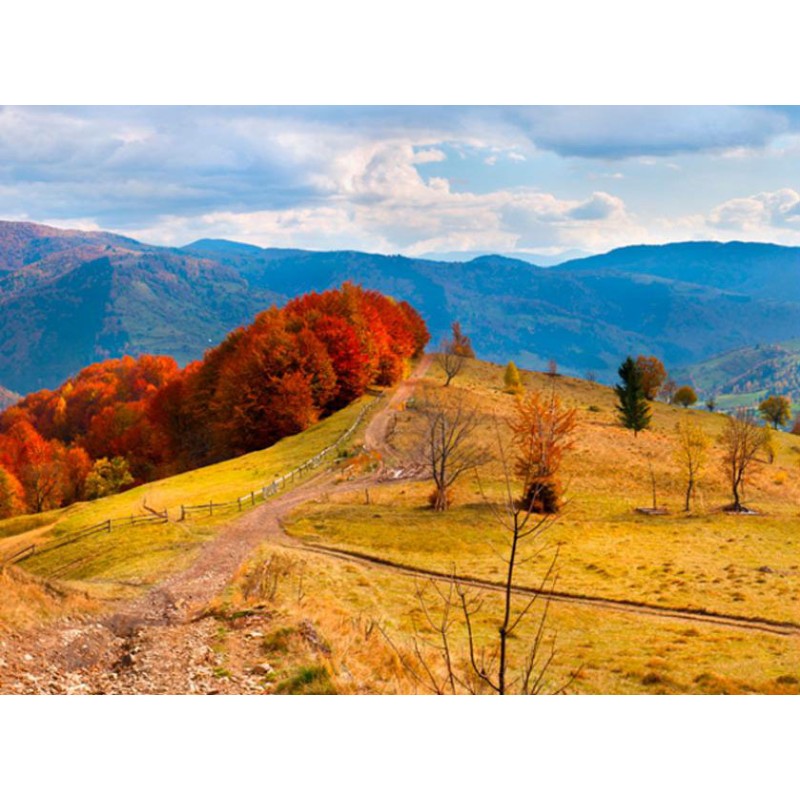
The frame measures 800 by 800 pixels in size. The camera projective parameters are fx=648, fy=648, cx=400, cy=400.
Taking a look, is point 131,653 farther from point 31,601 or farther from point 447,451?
point 447,451

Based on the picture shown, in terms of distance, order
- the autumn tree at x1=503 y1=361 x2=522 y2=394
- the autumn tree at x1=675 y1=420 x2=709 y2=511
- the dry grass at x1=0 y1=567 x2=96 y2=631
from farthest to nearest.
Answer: the autumn tree at x1=503 y1=361 x2=522 y2=394
the autumn tree at x1=675 y1=420 x2=709 y2=511
the dry grass at x1=0 y1=567 x2=96 y2=631

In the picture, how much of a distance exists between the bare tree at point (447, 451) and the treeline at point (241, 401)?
13.8 m

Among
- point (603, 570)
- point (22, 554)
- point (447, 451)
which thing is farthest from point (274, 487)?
point (603, 570)

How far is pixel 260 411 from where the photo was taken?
Result: 197 feet

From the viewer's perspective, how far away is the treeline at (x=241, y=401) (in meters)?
59.4

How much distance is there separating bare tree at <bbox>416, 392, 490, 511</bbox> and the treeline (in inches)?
545

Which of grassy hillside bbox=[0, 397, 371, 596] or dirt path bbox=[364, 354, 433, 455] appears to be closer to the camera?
grassy hillside bbox=[0, 397, 371, 596]

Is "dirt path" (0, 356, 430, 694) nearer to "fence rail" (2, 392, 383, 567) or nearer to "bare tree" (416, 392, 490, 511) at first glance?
"fence rail" (2, 392, 383, 567)

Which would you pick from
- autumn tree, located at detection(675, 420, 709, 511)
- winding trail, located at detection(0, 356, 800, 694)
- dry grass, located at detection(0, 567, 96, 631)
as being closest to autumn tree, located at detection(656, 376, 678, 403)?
autumn tree, located at detection(675, 420, 709, 511)

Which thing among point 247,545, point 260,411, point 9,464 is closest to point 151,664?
point 247,545

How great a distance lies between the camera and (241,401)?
59.9 meters

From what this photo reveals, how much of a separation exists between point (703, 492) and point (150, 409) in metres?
64.7

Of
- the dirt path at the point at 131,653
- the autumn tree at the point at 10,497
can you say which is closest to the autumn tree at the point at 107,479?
the autumn tree at the point at 10,497

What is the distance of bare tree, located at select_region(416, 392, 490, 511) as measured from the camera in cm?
3925
